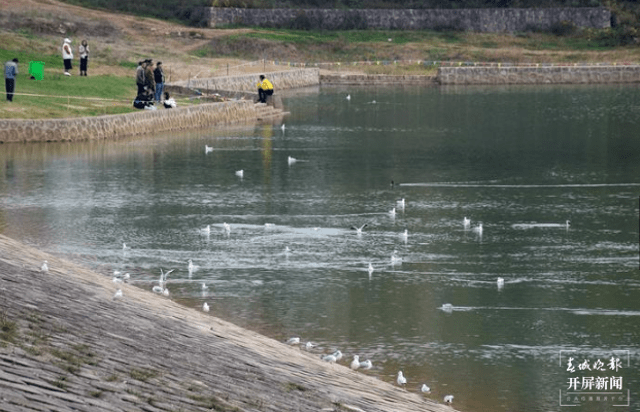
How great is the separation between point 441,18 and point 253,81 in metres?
25.0

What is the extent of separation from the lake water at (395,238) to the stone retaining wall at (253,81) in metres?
10.6

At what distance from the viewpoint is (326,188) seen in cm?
4119

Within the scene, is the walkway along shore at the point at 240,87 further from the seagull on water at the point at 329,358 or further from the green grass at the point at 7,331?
the green grass at the point at 7,331

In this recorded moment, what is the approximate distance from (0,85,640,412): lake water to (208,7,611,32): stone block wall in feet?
125

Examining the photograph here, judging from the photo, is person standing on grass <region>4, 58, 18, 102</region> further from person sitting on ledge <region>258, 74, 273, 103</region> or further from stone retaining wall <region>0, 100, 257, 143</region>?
person sitting on ledge <region>258, 74, 273, 103</region>

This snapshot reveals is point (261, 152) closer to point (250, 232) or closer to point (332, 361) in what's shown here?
point (250, 232)

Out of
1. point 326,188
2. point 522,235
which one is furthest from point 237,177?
point 522,235

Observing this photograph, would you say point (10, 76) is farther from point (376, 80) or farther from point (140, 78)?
point (376, 80)

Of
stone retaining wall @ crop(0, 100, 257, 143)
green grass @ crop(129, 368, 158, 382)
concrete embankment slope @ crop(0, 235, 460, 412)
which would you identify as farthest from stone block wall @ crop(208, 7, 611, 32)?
green grass @ crop(129, 368, 158, 382)

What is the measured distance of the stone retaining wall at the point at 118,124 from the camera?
49406 millimetres

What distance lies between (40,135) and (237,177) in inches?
415

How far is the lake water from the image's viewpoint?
22.5m

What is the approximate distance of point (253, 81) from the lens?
7762cm

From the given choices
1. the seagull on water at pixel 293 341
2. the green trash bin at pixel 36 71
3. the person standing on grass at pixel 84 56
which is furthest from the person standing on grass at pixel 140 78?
the seagull on water at pixel 293 341
